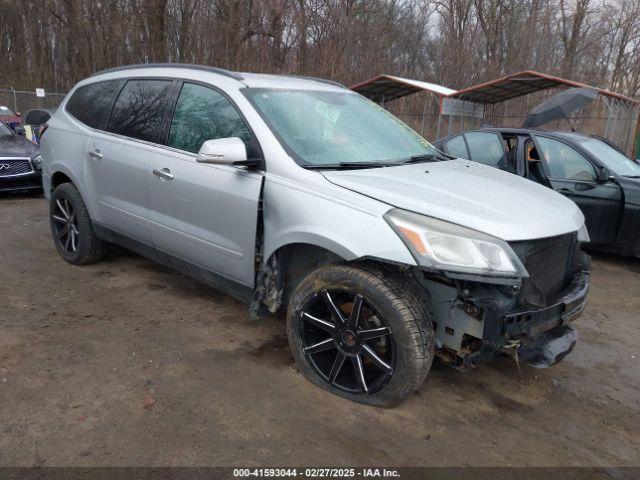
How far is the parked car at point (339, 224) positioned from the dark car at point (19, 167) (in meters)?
4.95

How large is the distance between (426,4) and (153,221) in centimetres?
2884

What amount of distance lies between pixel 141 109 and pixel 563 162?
15.7ft

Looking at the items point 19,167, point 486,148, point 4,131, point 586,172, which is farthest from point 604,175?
point 4,131

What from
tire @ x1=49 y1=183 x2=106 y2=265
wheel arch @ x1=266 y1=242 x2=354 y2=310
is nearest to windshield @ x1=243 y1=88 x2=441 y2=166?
wheel arch @ x1=266 y1=242 x2=354 y2=310

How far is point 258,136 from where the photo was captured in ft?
10.8

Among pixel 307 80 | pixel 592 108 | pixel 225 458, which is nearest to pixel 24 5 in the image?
pixel 592 108

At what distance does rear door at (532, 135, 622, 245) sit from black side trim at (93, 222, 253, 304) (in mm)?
4301

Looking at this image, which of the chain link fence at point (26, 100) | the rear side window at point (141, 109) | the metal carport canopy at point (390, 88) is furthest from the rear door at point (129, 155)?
the chain link fence at point (26, 100)

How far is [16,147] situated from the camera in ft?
29.0

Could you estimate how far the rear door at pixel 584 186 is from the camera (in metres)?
5.96

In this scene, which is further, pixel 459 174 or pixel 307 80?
pixel 307 80

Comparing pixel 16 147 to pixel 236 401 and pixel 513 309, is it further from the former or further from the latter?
pixel 513 309

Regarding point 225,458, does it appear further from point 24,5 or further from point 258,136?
point 24,5

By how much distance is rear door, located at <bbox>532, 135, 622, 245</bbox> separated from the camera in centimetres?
596
